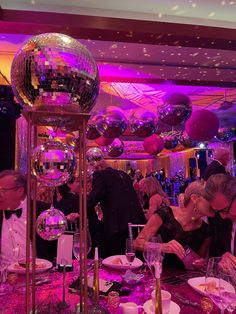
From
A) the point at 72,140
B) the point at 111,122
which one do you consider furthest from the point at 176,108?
the point at 72,140

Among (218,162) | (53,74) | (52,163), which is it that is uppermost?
(53,74)

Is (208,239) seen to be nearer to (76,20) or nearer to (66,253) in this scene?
(66,253)

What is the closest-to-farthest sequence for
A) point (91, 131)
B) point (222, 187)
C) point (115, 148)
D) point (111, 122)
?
point (222, 187) → point (111, 122) → point (91, 131) → point (115, 148)

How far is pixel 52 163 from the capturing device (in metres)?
1.17

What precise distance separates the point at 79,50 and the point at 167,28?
2.26 meters

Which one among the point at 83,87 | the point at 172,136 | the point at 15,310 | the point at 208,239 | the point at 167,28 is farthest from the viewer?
the point at 172,136

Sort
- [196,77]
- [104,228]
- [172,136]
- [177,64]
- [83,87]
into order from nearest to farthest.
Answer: [83,87]
[104,228]
[177,64]
[196,77]
[172,136]

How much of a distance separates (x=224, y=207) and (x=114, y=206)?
1714 millimetres

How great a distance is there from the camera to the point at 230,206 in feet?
7.72

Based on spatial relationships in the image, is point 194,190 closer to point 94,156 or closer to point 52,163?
point 52,163

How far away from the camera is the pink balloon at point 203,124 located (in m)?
4.35

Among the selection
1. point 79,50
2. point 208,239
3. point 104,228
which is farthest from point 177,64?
point 79,50

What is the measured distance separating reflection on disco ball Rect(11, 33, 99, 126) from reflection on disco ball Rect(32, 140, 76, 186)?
0.48 feet

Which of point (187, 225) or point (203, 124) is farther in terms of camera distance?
point (203, 124)
